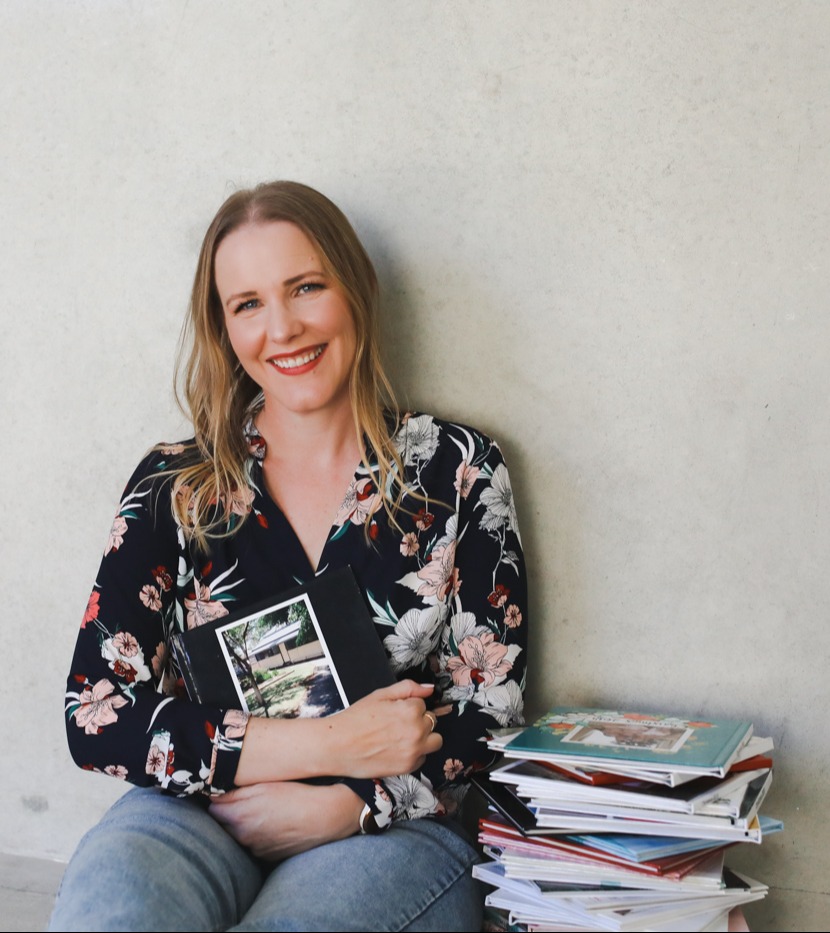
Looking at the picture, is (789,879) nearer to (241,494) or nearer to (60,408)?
(241,494)

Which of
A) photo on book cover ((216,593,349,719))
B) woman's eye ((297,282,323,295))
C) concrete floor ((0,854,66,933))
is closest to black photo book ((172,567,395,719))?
photo on book cover ((216,593,349,719))

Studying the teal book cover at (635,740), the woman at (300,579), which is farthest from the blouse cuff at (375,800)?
the teal book cover at (635,740)

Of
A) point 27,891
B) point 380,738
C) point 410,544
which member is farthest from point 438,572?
point 27,891

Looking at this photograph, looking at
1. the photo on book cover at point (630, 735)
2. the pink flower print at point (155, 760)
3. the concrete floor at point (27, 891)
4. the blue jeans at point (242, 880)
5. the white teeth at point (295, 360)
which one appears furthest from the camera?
the concrete floor at point (27, 891)

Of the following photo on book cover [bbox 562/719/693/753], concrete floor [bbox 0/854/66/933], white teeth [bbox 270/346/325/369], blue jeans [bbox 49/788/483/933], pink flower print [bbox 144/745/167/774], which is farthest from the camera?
concrete floor [bbox 0/854/66/933]

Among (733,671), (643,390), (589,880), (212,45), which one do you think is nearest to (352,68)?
(212,45)

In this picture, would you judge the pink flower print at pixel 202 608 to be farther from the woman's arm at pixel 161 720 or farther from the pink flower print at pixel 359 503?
the pink flower print at pixel 359 503

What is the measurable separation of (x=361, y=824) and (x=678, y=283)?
101cm

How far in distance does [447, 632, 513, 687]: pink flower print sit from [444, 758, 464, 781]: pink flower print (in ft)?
0.44

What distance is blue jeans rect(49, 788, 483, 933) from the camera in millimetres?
1380

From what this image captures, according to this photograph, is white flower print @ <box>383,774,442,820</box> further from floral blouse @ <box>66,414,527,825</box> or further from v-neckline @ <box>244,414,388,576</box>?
v-neckline @ <box>244,414,388,576</box>

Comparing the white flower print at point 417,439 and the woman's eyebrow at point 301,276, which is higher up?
the woman's eyebrow at point 301,276

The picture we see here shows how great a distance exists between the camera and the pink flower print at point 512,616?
1804 millimetres

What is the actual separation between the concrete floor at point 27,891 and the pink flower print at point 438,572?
0.90m
